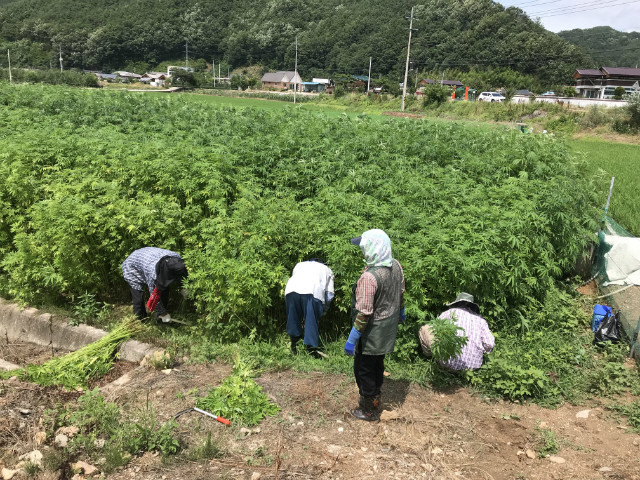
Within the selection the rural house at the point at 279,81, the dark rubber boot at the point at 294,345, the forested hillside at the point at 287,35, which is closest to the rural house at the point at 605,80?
the forested hillside at the point at 287,35

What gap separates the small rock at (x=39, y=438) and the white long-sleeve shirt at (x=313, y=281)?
8.87ft

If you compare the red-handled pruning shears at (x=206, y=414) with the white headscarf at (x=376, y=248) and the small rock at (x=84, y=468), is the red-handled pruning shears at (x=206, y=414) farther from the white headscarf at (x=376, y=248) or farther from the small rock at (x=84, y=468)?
the white headscarf at (x=376, y=248)

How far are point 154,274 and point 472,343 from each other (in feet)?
13.1

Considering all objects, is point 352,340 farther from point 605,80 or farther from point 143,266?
point 605,80

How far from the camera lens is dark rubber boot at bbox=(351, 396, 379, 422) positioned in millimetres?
4473

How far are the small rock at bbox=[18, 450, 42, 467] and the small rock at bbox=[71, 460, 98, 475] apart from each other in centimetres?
27

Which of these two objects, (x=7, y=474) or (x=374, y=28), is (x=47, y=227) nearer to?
(x=7, y=474)

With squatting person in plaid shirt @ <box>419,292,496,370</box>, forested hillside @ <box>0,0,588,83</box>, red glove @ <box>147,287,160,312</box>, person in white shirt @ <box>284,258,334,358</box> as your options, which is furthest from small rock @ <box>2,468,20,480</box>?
forested hillside @ <box>0,0,588,83</box>

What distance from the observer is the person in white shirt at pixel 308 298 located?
5508mm

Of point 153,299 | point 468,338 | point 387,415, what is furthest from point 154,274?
point 468,338

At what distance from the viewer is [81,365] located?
5.29 metres

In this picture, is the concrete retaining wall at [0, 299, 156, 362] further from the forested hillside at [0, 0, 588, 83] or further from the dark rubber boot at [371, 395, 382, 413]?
the forested hillside at [0, 0, 588, 83]

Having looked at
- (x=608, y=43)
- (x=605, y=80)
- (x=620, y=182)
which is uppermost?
(x=608, y=43)

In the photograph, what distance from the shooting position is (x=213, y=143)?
900 cm
